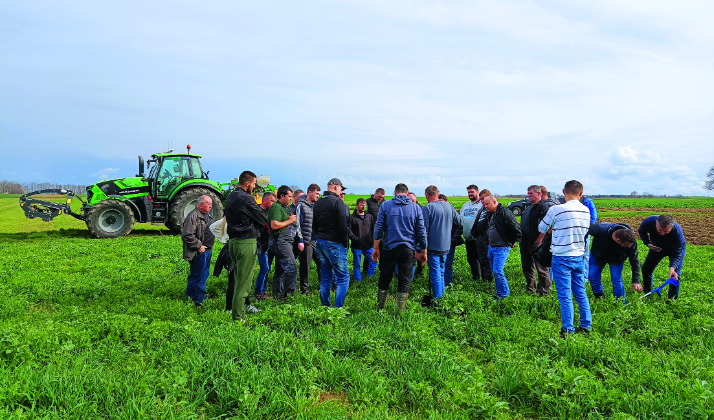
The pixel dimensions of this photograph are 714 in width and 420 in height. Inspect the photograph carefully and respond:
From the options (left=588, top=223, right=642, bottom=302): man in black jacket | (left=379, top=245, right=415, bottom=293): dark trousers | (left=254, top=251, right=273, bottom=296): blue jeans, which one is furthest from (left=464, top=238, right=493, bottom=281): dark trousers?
(left=254, top=251, right=273, bottom=296): blue jeans

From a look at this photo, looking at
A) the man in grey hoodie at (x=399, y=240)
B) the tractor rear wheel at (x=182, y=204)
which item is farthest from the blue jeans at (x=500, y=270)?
the tractor rear wheel at (x=182, y=204)

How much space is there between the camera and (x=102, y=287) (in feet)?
25.8

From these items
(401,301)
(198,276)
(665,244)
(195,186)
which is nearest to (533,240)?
(665,244)

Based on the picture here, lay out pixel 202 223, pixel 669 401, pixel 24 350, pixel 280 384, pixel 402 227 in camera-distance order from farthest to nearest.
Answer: pixel 202 223, pixel 402 227, pixel 24 350, pixel 280 384, pixel 669 401

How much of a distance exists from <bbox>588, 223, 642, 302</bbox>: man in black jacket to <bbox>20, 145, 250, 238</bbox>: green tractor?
1311cm

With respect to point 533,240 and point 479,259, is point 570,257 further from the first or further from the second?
point 479,259

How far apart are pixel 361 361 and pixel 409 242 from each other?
7.11 feet

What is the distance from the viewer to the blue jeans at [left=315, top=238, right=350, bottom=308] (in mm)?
6309

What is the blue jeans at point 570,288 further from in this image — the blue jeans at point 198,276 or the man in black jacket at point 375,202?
the blue jeans at point 198,276

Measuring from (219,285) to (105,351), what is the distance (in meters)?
3.81

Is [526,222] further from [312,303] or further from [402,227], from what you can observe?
[312,303]

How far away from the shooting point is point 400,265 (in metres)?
6.05

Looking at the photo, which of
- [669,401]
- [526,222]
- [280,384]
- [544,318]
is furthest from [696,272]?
[280,384]

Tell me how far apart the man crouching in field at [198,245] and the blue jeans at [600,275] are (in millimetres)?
6797
